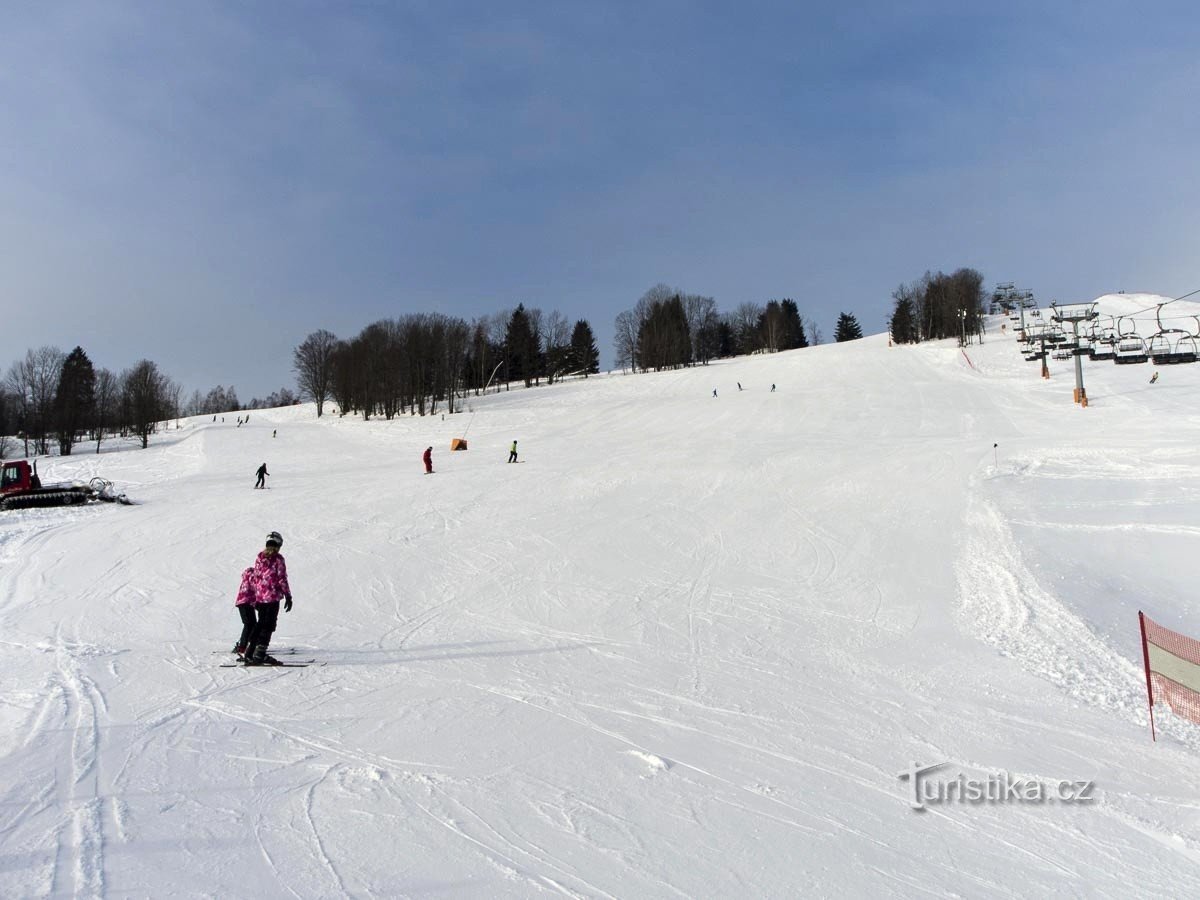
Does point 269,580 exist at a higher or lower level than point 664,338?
lower

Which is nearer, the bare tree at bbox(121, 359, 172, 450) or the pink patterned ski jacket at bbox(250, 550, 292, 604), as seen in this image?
the pink patterned ski jacket at bbox(250, 550, 292, 604)

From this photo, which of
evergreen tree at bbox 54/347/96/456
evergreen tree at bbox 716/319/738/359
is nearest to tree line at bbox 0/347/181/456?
evergreen tree at bbox 54/347/96/456

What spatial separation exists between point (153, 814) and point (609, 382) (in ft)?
241

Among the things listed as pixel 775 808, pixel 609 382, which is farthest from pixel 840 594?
pixel 609 382

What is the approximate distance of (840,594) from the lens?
39.5 ft

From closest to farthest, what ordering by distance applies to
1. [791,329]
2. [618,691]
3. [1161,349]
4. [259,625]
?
1. [618,691]
2. [259,625]
3. [1161,349]
4. [791,329]

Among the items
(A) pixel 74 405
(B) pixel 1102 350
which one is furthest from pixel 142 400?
(B) pixel 1102 350

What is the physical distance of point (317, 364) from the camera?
8419cm

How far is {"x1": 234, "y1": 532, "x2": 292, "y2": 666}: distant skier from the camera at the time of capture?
848 centimetres

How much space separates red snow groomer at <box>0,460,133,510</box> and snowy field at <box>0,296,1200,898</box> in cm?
252

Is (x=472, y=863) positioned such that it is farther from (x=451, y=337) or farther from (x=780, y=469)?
(x=451, y=337)

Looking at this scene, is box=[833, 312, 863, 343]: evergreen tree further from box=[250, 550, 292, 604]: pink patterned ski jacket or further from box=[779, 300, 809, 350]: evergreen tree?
box=[250, 550, 292, 604]: pink patterned ski jacket

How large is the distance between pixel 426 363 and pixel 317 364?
68.7 ft

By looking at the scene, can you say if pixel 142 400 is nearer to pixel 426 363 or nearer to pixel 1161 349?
pixel 426 363
